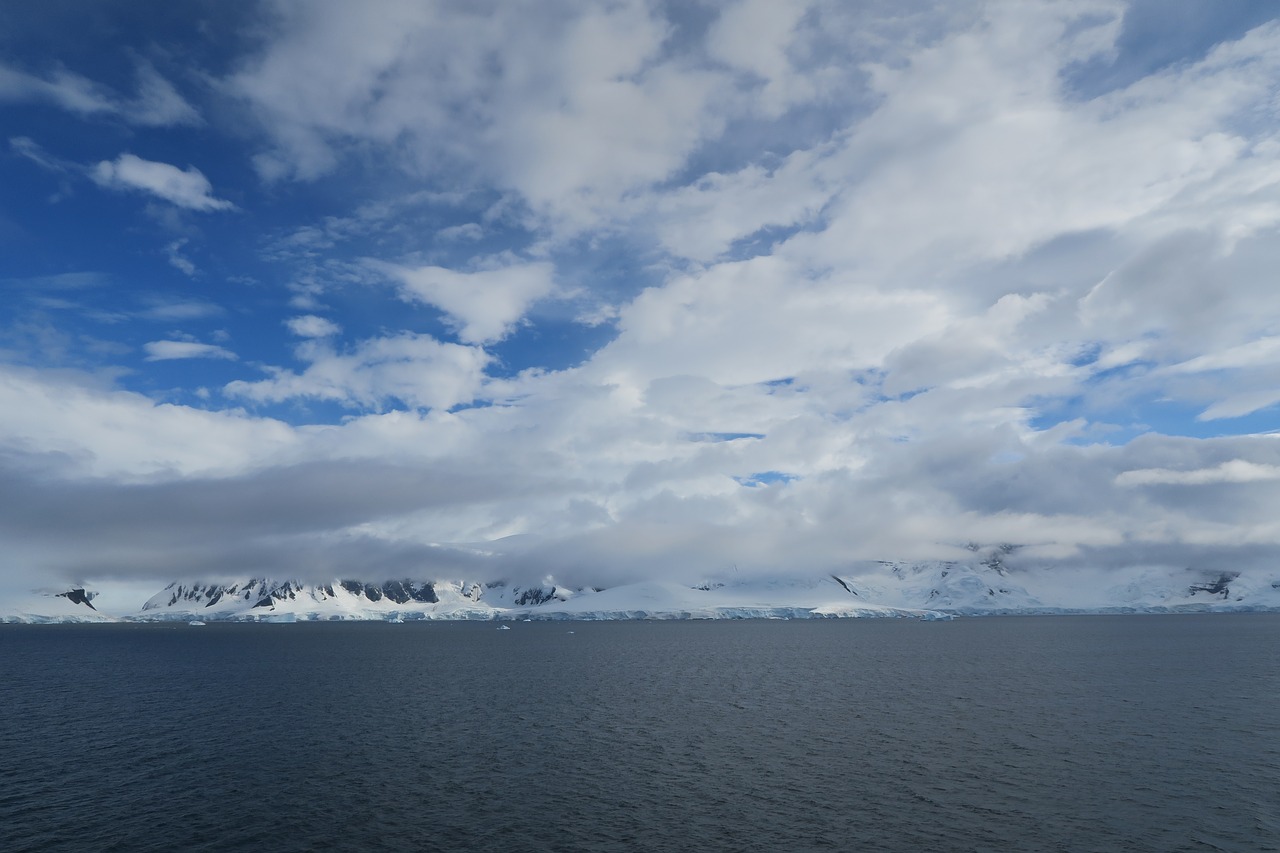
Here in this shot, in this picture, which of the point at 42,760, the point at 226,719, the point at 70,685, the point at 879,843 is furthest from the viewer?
the point at 70,685

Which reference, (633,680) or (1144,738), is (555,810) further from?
(633,680)

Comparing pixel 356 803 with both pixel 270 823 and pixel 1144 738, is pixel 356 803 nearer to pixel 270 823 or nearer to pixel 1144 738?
pixel 270 823

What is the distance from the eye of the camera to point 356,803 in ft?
208

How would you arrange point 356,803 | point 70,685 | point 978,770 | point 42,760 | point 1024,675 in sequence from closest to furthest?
point 356,803, point 978,770, point 42,760, point 70,685, point 1024,675

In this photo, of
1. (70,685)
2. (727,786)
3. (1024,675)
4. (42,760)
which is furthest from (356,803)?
(1024,675)

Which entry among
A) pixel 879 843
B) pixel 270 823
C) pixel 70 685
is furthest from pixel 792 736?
pixel 70 685

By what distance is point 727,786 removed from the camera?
68.2 m

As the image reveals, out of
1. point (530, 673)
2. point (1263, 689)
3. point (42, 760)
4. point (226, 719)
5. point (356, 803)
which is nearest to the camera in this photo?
point (356, 803)

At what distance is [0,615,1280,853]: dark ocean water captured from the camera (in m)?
55.7

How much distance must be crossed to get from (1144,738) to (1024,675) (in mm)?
78400

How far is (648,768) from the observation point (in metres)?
75.4

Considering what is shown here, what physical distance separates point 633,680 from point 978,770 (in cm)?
9205

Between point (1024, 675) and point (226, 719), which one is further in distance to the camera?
point (1024, 675)

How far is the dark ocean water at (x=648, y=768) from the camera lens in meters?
55.7
